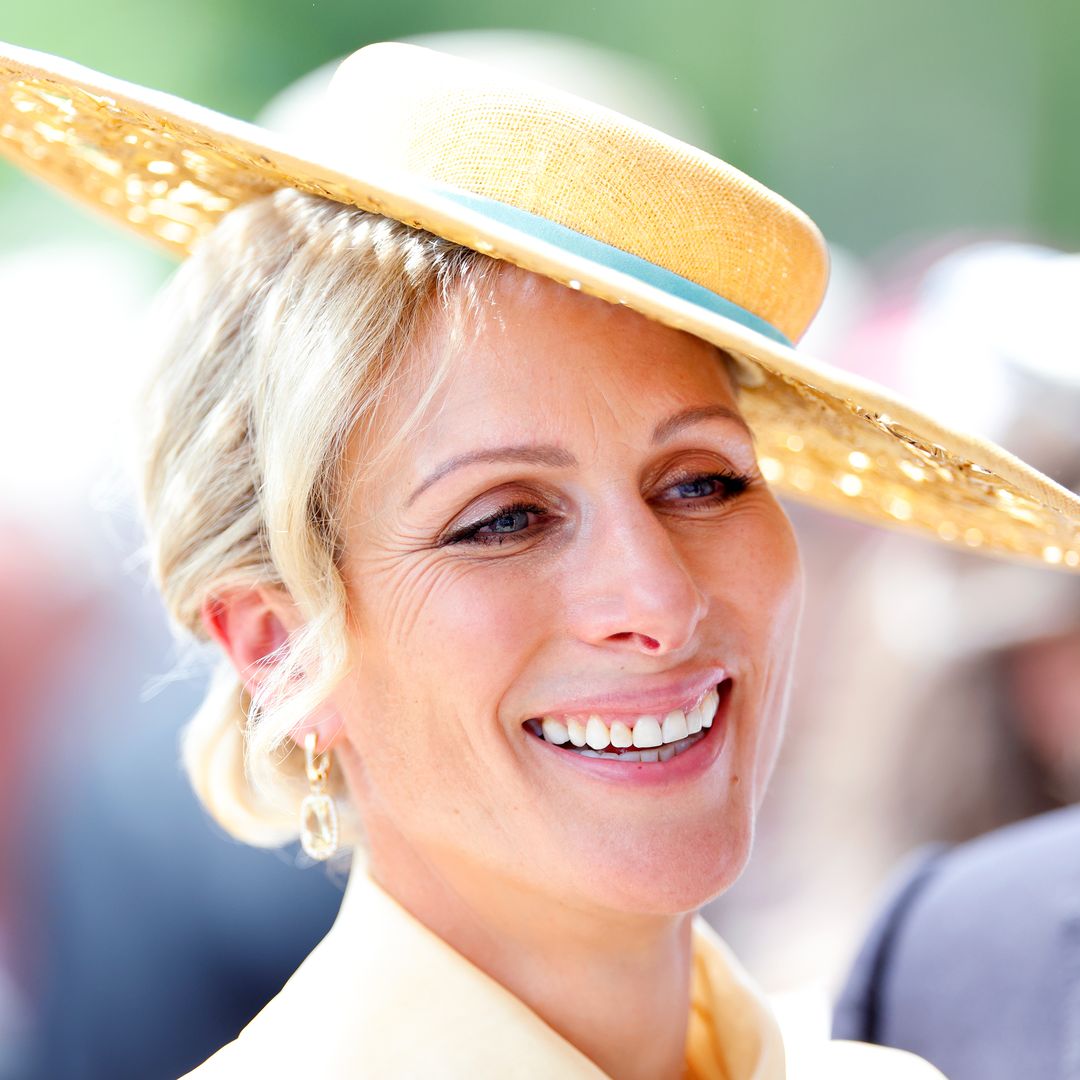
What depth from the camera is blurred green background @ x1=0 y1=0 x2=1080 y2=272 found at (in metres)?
5.55

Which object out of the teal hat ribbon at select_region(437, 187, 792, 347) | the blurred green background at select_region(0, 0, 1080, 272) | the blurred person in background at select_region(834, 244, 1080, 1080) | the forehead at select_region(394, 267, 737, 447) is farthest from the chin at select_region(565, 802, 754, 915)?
the blurred green background at select_region(0, 0, 1080, 272)

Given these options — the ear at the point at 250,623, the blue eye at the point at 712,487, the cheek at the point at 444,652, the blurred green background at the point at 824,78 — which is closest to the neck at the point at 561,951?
the cheek at the point at 444,652

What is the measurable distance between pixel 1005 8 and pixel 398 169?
16.4 feet

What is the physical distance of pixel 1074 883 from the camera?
2.19 m

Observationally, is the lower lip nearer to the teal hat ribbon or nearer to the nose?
the nose

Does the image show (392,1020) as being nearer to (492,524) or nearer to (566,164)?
(492,524)

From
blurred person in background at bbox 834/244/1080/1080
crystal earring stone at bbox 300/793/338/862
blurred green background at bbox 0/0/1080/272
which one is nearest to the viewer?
crystal earring stone at bbox 300/793/338/862

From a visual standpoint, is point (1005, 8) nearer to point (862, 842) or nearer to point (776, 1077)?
point (862, 842)

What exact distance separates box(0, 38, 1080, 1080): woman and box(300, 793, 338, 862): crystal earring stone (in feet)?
0.08

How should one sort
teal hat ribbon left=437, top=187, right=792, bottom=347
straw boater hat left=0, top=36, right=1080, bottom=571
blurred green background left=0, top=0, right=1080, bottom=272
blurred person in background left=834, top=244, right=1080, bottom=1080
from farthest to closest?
1. blurred green background left=0, top=0, right=1080, bottom=272
2. blurred person in background left=834, top=244, right=1080, bottom=1080
3. teal hat ribbon left=437, top=187, right=792, bottom=347
4. straw boater hat left=0, top=36, right=1080, bottom=571

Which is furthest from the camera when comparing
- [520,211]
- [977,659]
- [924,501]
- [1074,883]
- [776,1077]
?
[977,659]

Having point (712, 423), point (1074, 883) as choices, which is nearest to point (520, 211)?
point (712, 423)

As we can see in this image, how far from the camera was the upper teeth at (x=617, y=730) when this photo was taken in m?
1.57

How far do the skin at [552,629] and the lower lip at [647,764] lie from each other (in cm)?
1
